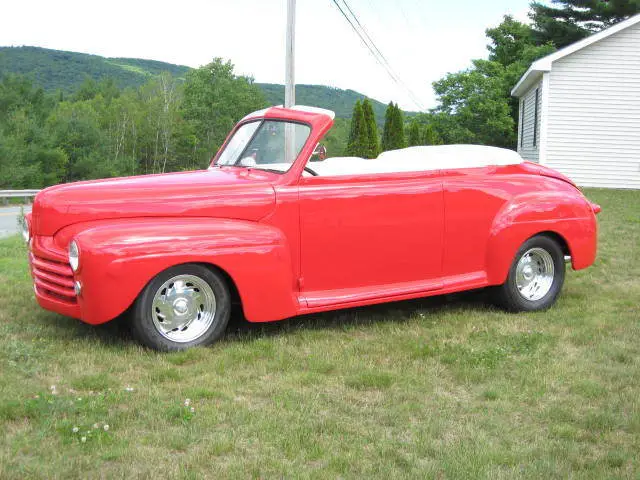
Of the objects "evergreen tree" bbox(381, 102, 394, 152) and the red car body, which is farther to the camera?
"evergreen tree" bbox(381, 102, 394, 152)

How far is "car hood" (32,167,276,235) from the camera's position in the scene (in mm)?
5059

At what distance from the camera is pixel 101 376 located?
4.49 m

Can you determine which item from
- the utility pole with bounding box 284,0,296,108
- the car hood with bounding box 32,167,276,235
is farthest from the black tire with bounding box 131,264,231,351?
the utility pole with bounding box 284,0,296,108

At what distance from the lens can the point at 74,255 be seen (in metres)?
4.81

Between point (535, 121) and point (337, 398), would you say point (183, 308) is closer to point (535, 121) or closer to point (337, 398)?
point (337, 398)

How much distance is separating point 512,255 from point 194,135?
3097 inches

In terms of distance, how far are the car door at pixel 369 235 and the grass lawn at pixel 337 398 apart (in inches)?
14.0

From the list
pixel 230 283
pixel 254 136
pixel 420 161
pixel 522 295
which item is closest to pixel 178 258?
pixel 230 283

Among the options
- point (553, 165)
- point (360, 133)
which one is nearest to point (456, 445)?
point (553, 165)

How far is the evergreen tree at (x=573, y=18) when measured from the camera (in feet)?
156

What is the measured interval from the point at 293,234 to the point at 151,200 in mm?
1033

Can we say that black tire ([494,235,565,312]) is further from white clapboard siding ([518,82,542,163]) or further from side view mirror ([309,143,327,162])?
white clapboard siding ([518,82,542,163])

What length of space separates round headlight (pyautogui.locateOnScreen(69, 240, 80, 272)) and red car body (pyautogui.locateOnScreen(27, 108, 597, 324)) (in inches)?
1.5

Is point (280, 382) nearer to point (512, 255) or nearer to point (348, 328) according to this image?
point (348, 328)
